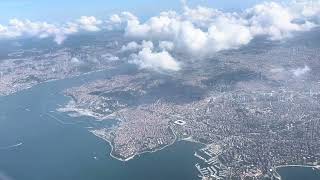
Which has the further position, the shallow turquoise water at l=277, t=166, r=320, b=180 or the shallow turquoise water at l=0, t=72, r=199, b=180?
the shallow turquoise water at l=0, t=72, r=199, b=180

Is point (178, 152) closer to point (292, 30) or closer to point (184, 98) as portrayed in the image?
point (184, 98)

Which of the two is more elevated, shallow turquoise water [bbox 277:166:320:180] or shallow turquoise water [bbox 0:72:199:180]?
shallow turquoise water [bbox 277:166:320:180]

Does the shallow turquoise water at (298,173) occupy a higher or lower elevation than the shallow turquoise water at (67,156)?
higher

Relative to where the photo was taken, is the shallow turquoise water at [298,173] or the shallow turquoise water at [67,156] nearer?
the shallow turquoise water at [298,173]

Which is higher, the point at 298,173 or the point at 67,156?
the point at 298,173

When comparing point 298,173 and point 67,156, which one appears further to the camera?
point 67,156

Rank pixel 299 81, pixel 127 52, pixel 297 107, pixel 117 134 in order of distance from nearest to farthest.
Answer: pixel 117 134 → pixel 297 107 → pixel 299 81 → pixel 127 52

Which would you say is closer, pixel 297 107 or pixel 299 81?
pixel 297 107

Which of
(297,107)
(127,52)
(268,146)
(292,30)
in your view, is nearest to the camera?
(268,146)

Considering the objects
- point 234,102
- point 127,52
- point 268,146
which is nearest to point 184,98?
point 234,102
